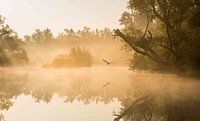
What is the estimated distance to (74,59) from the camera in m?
93.6

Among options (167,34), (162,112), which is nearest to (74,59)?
(167,34)

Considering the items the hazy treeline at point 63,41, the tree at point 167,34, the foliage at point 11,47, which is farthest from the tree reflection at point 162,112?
the hazy treeline at point 63,41

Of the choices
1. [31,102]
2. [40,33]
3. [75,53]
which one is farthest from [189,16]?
[40,33]

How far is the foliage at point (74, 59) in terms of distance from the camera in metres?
91.4

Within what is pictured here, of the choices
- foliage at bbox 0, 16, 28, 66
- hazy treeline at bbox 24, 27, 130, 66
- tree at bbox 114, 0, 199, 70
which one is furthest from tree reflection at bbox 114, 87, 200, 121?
hazy treeline at bbox 24, 27, 130, 66

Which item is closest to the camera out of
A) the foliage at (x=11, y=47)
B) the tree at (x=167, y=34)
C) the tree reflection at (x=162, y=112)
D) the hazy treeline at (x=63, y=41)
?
the tree reflection at (x=162, y=112)

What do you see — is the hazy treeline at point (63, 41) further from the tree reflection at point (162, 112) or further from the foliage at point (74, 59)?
the tree reflection at point (162, 112)

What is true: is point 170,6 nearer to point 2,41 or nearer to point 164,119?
point 164,119

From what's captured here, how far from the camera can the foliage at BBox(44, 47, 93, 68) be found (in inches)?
3597

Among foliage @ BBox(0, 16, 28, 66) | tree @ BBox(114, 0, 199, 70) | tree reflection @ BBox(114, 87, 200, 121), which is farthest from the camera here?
foliage @ BBox(0, 16, 28, 66)

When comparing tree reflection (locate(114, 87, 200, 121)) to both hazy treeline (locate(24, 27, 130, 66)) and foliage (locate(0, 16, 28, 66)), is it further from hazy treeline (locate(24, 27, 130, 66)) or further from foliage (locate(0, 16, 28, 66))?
hazy treeline (locate(24, 27, 130, 66))

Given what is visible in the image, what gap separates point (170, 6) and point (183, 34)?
3.35m

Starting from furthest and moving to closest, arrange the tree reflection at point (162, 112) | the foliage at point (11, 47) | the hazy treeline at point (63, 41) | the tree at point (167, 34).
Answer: the hazy treeline at point (63, 41), the foliage at point (11, 47), the tree at point (167, 34), the tree reflection at point (162, 112)

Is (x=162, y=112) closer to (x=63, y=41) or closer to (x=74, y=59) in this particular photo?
(x=74, y=59)
